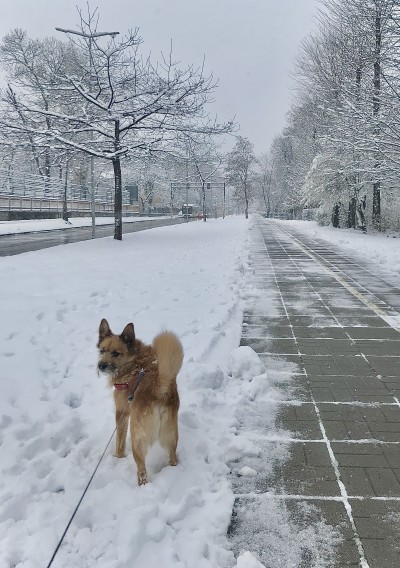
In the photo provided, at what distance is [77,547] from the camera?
8.32 feet

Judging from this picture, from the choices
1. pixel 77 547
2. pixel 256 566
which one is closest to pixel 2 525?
pixel 77 547

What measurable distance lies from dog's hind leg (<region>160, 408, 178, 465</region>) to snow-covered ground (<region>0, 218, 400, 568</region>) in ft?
0.35

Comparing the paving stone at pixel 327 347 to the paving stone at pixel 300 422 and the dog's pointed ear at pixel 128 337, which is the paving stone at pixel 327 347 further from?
the dog's pointed ear at pixel 128 337

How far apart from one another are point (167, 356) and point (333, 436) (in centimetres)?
186

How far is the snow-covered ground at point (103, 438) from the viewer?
2551 millimetres

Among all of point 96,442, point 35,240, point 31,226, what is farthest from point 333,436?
point 31,226

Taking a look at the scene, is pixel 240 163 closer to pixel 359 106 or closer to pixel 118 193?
pixel 118 193

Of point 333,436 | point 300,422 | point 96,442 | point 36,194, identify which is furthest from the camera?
point 36,194

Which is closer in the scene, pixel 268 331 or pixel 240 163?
pixel 268 331

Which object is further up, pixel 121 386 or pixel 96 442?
pixel 121 386

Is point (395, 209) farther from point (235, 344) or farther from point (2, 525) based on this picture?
point (2, 525)

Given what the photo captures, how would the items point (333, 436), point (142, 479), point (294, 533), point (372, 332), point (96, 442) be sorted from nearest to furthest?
1. point (294, 533)
2. point (142, 479)
3. point (96, 442)
4. point (333, 436)
5. point (372, 332)

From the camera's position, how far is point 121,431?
3428mm

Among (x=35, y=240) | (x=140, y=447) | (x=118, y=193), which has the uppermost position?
(x=118, y=193)
